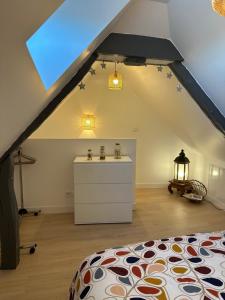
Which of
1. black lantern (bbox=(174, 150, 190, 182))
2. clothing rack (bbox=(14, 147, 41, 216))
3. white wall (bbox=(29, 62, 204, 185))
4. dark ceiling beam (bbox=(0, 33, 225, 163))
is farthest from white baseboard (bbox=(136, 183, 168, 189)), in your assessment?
dark ceiling beam (bbox=(0, 33, 225, 163))

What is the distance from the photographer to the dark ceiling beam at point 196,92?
2.29 metres

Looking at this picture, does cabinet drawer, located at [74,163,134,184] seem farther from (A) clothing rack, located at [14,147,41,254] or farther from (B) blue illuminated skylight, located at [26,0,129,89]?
(B) blue illuminated skylight, located at [26,0,129,89]

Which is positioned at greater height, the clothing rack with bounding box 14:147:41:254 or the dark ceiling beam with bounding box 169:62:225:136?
the dark ceiling beam with bounding box 169:62:225:136

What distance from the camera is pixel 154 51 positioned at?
216 centimetres

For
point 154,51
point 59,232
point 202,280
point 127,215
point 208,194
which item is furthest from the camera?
point 208,194

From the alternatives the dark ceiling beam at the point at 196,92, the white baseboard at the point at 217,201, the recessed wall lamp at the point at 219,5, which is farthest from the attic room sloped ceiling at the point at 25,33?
the white baseboard at the point at 217,201

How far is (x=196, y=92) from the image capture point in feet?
7.72

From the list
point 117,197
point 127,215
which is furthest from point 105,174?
point 127,215

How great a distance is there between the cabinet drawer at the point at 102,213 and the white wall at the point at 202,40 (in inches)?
72.1

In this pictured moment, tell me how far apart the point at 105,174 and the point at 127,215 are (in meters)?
0.67

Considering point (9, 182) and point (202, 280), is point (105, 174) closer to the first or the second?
point (9, 182)

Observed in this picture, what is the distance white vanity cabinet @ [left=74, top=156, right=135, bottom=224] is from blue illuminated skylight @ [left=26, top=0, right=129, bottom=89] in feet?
5.42

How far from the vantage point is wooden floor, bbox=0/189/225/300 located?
6.98ft

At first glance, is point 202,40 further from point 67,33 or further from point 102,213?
point 102,213
